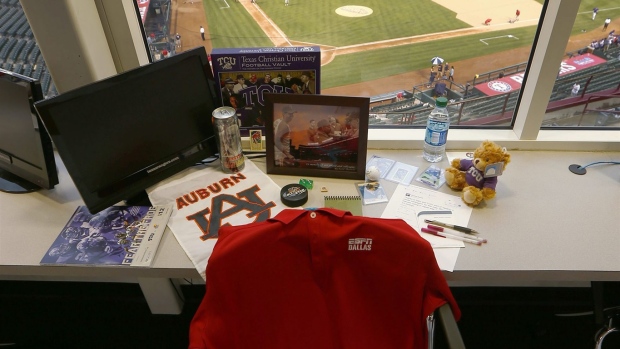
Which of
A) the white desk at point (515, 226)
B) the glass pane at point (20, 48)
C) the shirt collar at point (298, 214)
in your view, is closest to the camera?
the shirt collar at point (298, 214)

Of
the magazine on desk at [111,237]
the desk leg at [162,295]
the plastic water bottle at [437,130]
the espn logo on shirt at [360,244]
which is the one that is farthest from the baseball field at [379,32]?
the desk leg at [162,295]

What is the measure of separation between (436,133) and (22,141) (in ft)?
4.43

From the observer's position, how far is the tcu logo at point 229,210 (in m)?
1.20

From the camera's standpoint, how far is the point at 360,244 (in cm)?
82

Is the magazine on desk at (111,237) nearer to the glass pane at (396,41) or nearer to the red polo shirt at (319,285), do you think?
the red polo shirt at (319,285)

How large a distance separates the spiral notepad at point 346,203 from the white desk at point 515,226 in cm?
3

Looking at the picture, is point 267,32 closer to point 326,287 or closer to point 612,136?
point 326,287

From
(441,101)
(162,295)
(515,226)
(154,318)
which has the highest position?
(441,101)

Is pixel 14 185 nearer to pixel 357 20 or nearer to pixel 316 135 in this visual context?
pixel 316 135

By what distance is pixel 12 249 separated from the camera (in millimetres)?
1155

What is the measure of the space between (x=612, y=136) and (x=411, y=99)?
0.75 meters

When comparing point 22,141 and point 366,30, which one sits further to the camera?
point 366,30

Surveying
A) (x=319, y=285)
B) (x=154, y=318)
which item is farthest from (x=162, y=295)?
(x=319, y=285)

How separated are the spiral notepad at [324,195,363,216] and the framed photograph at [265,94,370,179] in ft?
0.40
